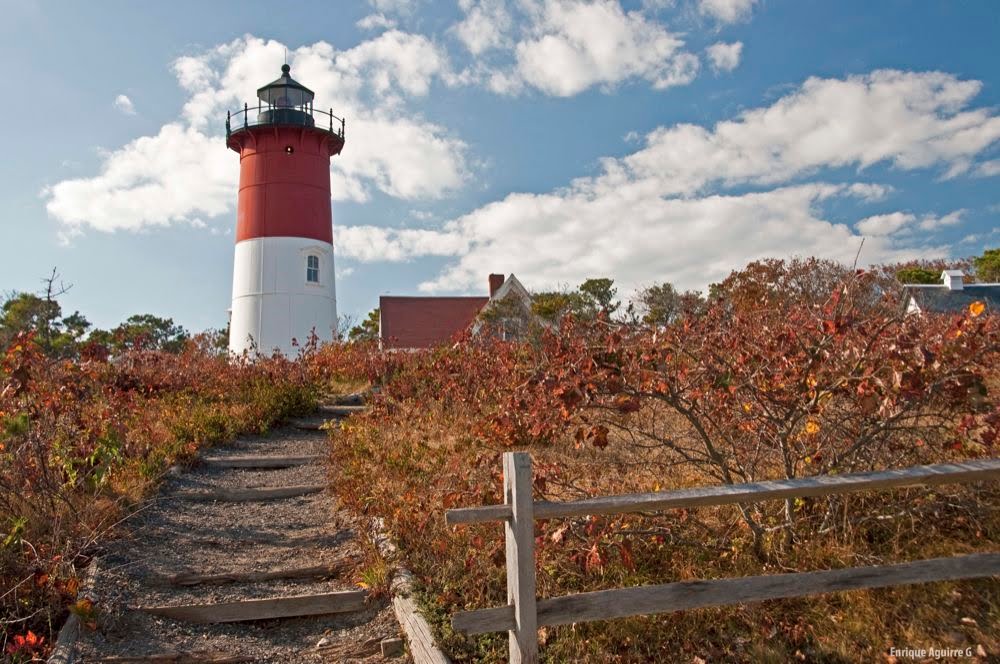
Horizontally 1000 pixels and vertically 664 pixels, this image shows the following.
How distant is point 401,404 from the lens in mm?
10406

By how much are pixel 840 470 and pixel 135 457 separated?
22.8 ft

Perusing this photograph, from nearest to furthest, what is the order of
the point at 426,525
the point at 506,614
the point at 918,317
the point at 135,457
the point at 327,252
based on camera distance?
the point at 506,614, the point at 918,317, the point at 426,525, the point at 135,457, the point at 327,252

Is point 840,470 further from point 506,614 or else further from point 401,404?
point 401,404

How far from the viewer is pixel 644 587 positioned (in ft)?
12.1

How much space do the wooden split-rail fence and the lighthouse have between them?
17.3 metres

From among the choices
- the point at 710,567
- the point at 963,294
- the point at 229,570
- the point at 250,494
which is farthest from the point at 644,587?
the point at 963,294

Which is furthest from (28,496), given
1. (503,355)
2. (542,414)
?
(503,355)

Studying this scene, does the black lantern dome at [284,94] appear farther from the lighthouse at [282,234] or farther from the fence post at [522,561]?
the fence post at [522,561]

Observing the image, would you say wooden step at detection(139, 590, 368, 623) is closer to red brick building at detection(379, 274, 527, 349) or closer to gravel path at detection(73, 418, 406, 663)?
gravel path at detection(73, 418, 406, 663)

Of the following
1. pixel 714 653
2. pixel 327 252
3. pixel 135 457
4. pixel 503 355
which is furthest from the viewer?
pixel 327 252

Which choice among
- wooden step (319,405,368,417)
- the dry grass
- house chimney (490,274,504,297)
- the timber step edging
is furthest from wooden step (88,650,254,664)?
house chimney (490,274,504,297)

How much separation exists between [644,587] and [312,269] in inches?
737

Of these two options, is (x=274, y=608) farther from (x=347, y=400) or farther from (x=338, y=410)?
(x=347, y=400)

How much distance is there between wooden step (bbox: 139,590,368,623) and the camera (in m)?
5.17
